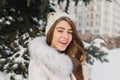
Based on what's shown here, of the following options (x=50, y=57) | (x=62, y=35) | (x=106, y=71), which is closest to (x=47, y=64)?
(x=50, y=57)

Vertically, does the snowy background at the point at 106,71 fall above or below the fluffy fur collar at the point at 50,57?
below

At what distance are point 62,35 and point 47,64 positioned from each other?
0.71 feet

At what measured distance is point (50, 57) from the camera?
9.05 feet

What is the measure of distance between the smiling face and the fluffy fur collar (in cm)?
6

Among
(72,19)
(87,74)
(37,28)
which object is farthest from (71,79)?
(37,28)

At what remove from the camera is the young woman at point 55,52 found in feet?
8.87

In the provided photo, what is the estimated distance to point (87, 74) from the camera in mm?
2900

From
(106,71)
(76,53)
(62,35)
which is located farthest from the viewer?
(106,71)

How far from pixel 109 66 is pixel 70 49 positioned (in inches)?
494

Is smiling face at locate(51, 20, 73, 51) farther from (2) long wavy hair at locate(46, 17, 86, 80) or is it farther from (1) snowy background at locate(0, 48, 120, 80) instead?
→ (1) snowy background at locate(0, 48, 120, 80)

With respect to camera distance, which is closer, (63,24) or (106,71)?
(63,24)

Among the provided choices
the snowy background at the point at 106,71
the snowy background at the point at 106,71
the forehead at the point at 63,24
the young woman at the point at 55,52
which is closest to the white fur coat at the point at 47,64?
the young woman at the point at 55,52

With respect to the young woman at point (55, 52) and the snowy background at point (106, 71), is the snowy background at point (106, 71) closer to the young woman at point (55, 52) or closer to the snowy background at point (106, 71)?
the snowy background at point (106, 71)

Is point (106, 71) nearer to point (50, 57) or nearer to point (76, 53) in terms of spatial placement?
point (76, 53)
